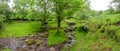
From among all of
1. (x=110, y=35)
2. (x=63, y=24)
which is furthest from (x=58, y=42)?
(x=63, y=24)

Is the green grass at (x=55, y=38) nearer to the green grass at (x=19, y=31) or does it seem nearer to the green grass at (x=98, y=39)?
the green grass at (x=98, y=39)

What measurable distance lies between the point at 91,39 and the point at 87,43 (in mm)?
1845

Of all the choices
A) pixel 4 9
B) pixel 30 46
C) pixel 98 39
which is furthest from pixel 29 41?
pixel 4 9

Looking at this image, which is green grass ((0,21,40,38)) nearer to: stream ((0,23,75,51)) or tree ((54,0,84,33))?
stream ((0,23,75,51))

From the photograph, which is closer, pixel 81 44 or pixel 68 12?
pixel 81 44

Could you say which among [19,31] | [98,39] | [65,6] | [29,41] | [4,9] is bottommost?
[29,41]

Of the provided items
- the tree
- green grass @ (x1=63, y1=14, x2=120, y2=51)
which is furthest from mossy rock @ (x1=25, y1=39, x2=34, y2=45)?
green grass @ (x1=63, y1=14, x2=120, y2=51)

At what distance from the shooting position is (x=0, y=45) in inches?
1517

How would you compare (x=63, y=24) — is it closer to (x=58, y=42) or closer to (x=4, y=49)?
(x=58, y=42)

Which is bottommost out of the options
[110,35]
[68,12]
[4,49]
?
[4,49]

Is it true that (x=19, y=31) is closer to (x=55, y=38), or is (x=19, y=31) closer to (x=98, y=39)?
(x=55, y=38)

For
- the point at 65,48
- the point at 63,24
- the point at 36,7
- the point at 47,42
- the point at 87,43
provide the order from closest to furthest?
the point at 65,48, the point at 87,43, the point at 47,42, the point at 36,7, the point at 63,24

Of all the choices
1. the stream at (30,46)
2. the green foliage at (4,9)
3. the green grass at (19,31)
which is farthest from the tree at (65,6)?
the green foliage at (4,9)

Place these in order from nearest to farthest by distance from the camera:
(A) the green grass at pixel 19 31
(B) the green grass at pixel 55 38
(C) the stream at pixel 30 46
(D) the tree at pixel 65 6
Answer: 1. (C) the stream at pixel 30 46
2. (B) the green grass at pixel 55 38
3. (D) the tree at pixel 65 6
4. (A) the green grass at pixel 19 31
